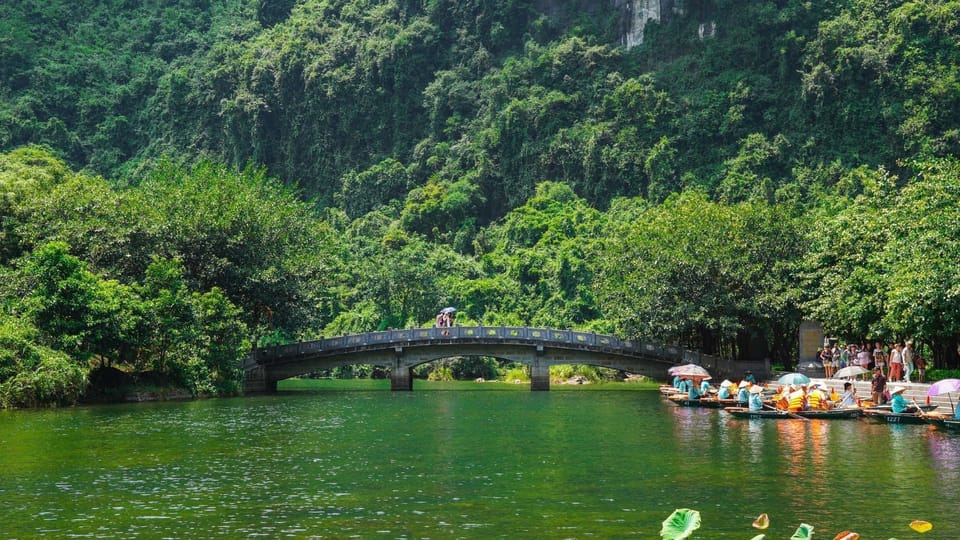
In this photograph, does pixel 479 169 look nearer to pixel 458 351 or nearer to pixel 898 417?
pixel 458 351

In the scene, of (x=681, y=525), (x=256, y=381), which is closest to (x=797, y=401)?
(x=681, y=525)

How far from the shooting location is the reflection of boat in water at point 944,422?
3772cm

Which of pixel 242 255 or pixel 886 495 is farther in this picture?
pixel 242 255

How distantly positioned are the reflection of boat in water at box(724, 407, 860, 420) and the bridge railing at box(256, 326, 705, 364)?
20.1 metres

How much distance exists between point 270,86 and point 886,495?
11881cm

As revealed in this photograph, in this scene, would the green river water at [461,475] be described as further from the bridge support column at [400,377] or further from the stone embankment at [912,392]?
the bridge support column at [400,377]

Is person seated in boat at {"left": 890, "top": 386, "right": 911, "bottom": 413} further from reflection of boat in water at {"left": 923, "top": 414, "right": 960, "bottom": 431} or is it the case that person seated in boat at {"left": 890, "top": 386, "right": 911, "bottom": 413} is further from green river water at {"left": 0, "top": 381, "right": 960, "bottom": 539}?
green river water at {"left": 0, "top": 381, "right": 960, "bottom": 539}

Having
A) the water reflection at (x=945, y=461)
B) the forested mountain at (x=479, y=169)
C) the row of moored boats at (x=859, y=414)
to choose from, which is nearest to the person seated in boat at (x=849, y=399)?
the row of moored boats at (x=859, y=414)

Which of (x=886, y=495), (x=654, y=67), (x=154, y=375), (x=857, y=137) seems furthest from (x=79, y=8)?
(x=886, y=495)

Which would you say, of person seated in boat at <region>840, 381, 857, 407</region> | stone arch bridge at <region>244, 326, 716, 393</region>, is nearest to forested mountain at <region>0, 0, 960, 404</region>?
stone arch bridge at <region>244, 326, 716, 393</region>

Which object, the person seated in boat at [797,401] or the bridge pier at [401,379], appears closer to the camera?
the person seated in boat at [797,401]

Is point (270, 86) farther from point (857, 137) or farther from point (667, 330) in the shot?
point (667, 330)

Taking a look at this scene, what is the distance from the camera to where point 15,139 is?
12762 cm

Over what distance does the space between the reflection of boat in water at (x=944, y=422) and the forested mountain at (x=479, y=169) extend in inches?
192
